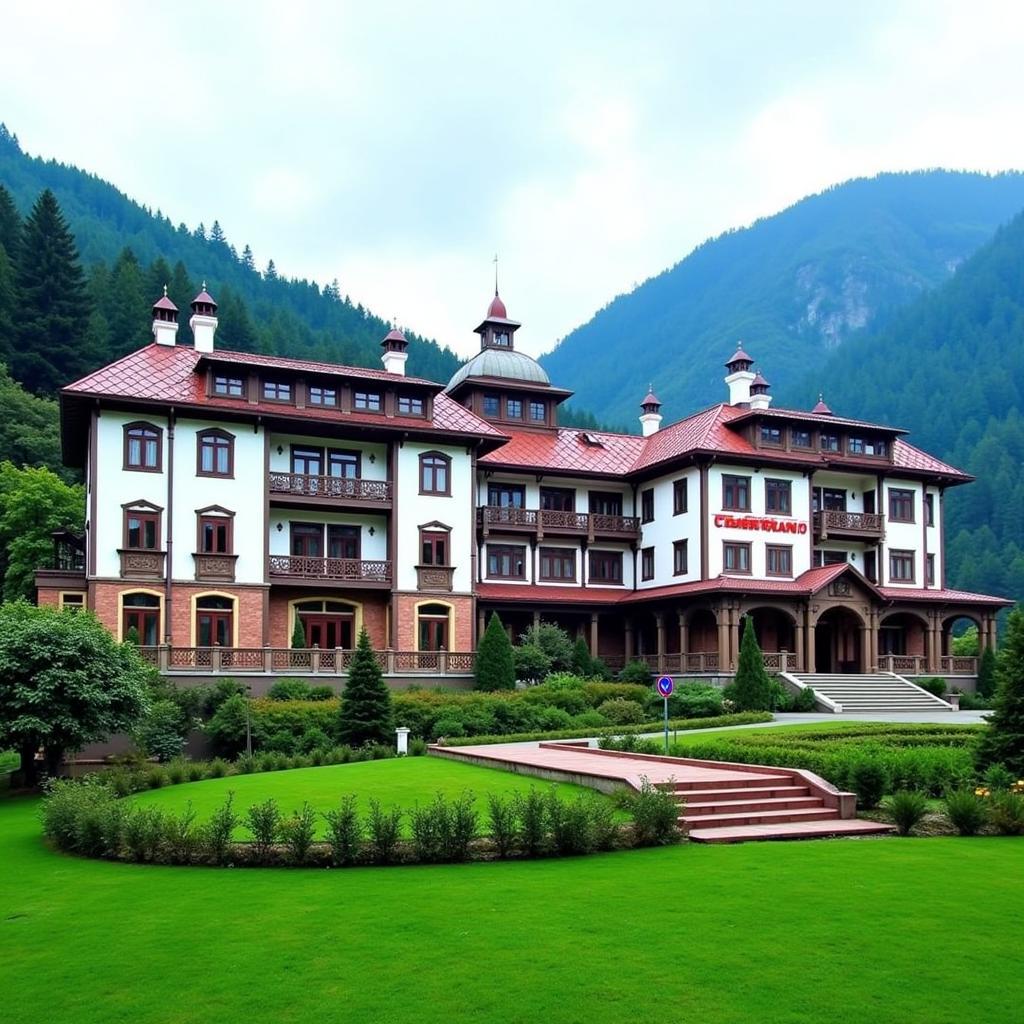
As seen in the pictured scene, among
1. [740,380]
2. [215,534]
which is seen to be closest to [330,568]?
[215,534]

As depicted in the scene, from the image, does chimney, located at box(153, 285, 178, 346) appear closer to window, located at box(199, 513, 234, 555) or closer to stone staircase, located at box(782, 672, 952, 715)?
window, located at box(199, 513, 234, 555)

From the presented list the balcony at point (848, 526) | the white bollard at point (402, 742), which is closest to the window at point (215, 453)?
the white bollard at point (402, 742)

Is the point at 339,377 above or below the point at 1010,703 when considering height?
above


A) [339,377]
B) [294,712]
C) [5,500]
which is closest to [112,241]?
[5,500]

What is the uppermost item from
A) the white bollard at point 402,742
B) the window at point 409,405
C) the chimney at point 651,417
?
the chimney at point 651,417

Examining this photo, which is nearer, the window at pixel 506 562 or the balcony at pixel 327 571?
the balcony at pixel 327 571

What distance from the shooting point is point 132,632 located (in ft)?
113

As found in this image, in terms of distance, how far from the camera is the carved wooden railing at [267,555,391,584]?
3844 centimetres

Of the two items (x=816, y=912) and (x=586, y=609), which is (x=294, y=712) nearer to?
(x=586, y=609)

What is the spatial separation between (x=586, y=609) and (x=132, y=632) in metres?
18.7

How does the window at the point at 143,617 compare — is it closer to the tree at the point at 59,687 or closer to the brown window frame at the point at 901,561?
the tree at the point at 59,687

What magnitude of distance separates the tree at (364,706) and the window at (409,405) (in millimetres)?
13047

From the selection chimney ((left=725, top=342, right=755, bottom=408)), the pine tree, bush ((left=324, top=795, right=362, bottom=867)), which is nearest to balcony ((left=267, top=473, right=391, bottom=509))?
chimney ((left=725, top=342, right=755, bottom=408))

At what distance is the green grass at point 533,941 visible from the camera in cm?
812
